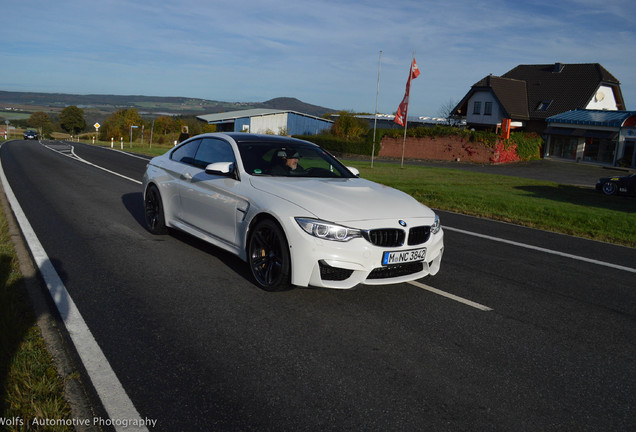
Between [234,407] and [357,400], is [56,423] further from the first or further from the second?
[357,400]

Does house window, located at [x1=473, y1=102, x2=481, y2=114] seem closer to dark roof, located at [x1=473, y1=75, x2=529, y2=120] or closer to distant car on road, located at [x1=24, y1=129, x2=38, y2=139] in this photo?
dark roof, located at [x1=473, y1=75, x2=529, y2=120]

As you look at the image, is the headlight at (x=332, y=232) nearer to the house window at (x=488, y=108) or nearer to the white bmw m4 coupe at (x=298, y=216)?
the white bmw m4 coupe at (x=298, y=216)

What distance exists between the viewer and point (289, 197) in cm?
535

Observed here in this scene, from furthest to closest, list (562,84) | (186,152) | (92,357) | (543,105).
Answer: (562,84) < (543,105) < (186,152) < (92,357)

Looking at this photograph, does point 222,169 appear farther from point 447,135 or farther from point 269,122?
point 269,122

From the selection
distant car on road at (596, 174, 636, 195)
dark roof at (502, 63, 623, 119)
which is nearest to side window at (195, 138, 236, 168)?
distant car on road at (596, 174, 636, 195)

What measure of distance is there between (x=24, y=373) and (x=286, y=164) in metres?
3.71

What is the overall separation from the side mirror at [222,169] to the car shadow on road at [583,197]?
40.4 ft

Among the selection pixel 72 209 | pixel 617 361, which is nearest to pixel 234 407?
pixel 617 361

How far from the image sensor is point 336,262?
486cm

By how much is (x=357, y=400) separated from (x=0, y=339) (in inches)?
104

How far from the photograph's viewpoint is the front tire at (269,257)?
515cm

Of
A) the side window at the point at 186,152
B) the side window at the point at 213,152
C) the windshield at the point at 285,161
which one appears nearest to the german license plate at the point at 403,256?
the windshield at the point at 285,161

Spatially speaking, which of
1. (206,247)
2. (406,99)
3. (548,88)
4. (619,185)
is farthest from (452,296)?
(548,88)
